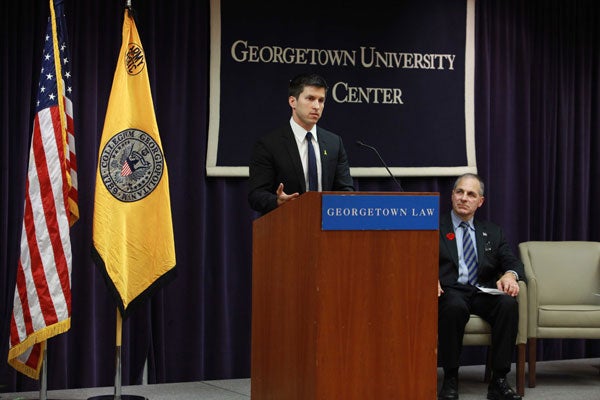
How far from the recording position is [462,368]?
6363 millimetres

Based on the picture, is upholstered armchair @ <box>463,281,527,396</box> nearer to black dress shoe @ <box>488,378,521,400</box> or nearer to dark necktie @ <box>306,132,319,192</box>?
black dress shoe @ <box>488,378,521,400</box>

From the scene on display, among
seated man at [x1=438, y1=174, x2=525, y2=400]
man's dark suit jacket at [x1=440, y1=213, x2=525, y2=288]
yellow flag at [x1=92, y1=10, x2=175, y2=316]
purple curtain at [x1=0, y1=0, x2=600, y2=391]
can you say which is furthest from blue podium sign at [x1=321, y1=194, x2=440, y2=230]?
purple curtain at [x1=0, y1=0, x2=600, y2=391]

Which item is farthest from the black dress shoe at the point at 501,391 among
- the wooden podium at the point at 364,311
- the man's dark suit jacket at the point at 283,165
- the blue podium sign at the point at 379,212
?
the blue podium sign at the point at 379,212

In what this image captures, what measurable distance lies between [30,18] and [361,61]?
2087 mm

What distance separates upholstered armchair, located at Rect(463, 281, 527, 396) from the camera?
5.31 meters

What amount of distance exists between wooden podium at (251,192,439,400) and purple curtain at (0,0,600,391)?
2703mm

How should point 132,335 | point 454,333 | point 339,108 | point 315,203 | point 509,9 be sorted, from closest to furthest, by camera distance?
point 315,203 < point 454,333 < point 132,335 < point 339,108 < point 509,9

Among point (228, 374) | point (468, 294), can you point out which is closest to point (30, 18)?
point (228, 374)

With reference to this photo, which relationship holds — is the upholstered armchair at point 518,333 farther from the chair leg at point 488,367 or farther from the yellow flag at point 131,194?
the yellow flag at point 131,194

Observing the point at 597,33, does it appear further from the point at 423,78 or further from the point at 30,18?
the point at 30,18

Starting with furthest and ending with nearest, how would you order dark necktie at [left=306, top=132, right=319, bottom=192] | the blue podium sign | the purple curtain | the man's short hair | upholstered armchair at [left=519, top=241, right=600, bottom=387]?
upholstered armchair at [left=519, top=241, right=600, bottom=387] < the purple curtain < dark necktie at [left=306, top=132, right=319, bottom=192] < the man's short hair < the blue podium sign

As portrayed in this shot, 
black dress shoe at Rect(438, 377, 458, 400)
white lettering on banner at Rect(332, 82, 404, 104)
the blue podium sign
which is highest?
white lettering on banner at Rect(332, 82, 404, 104)

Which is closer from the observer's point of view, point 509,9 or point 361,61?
point 361,61

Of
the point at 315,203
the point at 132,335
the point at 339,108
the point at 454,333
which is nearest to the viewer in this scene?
the point at 315,203
